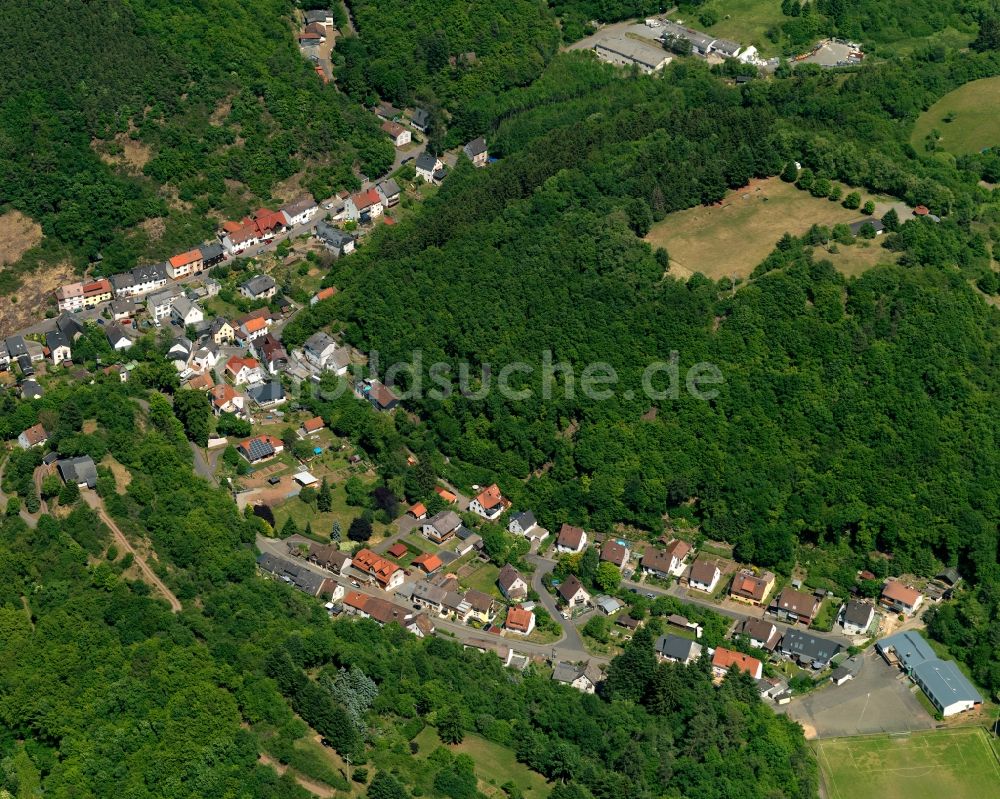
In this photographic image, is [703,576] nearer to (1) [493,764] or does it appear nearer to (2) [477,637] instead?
(2) [477,637]

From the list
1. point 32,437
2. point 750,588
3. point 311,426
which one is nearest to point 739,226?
point 750,588

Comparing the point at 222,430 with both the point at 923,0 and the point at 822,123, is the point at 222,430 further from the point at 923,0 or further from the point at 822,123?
the point at 923,0

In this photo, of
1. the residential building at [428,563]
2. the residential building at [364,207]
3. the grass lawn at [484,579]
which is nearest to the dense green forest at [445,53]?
the residential building at [364,207]

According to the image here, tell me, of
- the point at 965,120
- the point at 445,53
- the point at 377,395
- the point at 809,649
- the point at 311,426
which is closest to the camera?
the point at 809,649

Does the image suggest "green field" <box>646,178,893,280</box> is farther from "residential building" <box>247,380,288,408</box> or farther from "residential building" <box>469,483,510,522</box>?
"residential building" <box>247,380,288,408</box>

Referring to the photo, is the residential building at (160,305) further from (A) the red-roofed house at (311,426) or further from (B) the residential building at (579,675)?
(B) the residential building at (579,675)

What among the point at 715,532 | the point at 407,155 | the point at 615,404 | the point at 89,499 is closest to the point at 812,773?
the point at 715,532
